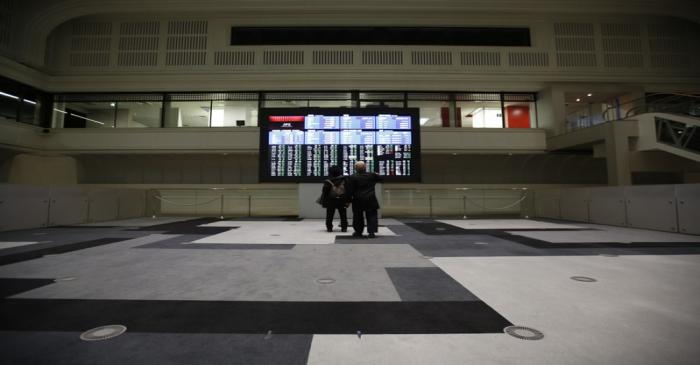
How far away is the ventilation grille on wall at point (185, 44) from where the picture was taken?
43.4 feet

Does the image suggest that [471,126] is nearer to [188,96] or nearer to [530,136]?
[530,136]

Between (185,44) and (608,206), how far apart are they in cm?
1763

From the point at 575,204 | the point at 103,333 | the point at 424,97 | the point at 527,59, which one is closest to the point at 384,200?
the point at 424,97

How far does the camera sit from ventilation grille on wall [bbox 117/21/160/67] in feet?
43.5

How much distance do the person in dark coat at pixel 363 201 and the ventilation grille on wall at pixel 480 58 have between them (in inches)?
414

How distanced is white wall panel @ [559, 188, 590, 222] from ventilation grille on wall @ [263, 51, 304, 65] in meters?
12.1

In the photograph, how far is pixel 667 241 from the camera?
4.95m

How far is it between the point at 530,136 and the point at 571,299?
13035 millimetres

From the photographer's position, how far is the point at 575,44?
43.6ft

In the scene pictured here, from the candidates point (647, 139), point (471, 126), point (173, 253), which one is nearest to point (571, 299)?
point (173, 253)

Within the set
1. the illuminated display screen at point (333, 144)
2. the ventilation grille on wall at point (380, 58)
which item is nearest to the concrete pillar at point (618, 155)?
the illuminated display screen at point (333, 144)

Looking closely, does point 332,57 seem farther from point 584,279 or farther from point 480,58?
point 584,279

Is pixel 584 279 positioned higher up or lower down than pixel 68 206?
lower down

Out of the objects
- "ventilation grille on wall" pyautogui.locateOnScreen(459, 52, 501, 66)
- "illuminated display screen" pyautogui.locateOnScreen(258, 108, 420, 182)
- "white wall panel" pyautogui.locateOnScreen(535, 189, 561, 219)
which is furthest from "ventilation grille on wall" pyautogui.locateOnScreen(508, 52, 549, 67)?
"illuminated display screen" pyautogui.locateOnScreen(258, 108, 420, 182)
